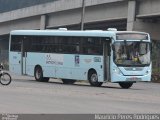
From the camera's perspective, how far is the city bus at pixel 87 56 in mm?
29469

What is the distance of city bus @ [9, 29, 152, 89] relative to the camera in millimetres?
29469

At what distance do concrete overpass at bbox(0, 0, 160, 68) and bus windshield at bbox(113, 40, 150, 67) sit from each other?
17319 millimetres

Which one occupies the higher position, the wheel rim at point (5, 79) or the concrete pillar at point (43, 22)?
the concrete pillar at point (43, 22)

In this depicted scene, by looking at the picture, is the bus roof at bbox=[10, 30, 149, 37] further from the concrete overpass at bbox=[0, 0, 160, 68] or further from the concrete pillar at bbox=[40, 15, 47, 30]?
the concrete pillar at bbox=[40, 15, 47, 30]

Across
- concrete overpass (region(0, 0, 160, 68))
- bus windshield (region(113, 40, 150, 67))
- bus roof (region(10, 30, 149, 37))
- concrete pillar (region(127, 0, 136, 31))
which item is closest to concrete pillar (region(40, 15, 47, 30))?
concrete overpass (region(0, 0, 160, 68))

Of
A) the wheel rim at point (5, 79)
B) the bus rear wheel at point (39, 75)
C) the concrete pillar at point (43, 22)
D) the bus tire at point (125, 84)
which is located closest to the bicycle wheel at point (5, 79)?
the wheel rim at point (5, 79)

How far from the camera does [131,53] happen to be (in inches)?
1160

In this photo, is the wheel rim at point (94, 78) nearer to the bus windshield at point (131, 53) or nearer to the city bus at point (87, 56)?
the city bus at point (87, 56)

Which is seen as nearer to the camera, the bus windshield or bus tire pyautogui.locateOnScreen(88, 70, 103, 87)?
the bus windshield

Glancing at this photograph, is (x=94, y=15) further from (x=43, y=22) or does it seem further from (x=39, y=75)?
(x=39, y=75)

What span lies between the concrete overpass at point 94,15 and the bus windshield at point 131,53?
17.3 metres

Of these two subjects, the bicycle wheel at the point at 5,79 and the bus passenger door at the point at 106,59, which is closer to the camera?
the bicycle wheel at the point at 5,79

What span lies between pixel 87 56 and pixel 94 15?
25651mm

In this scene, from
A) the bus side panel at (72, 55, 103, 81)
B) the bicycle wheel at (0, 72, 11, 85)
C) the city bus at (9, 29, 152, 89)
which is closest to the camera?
the bicycle wheel at (0, 72, 11, 85)
